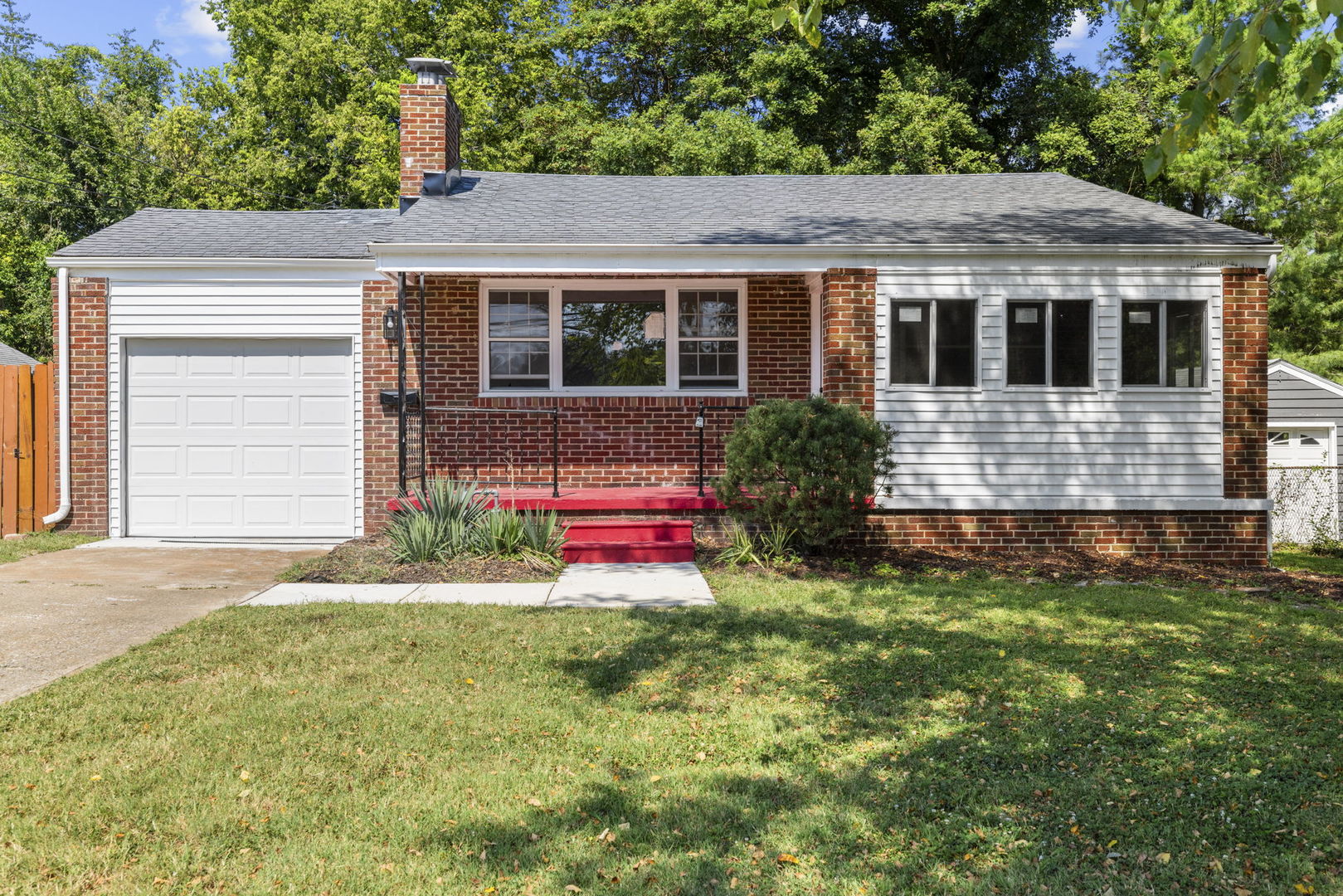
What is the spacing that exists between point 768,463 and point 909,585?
1.63 metres

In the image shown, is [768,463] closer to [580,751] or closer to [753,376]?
[753,376]

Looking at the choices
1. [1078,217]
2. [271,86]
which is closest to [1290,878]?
[1078,217]

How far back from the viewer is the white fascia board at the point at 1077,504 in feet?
31.1

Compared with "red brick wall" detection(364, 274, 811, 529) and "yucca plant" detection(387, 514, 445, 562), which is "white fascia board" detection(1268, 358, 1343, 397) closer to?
"red brick wall" detection(364, 274, 811, 529)

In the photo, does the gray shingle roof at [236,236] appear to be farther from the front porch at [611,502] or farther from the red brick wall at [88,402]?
the front porch at [611,502]

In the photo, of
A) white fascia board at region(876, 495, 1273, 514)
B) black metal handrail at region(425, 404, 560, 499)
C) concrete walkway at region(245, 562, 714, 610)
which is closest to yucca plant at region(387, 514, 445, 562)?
concrete walkway at region(245, 562, 714, 610)

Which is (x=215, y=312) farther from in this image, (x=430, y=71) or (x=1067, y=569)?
(x=1067, y=569)

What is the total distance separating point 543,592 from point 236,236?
7.28 meters

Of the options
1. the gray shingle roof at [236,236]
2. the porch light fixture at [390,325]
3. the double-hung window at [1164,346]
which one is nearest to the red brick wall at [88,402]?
the gray shingle roof at [236,236]

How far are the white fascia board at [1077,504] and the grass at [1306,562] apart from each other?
1150 mm

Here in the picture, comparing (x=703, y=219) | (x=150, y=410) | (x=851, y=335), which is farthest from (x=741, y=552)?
(x=150, y=410)

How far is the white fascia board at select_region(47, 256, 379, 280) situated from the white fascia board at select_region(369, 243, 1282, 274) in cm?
147

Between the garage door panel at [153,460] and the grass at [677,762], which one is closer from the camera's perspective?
the grass at [677,762]

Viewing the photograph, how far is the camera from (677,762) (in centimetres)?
379
